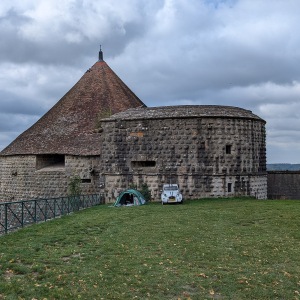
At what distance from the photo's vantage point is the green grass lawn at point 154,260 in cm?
804

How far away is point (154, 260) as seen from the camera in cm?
1043

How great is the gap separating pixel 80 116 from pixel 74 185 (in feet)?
23.0

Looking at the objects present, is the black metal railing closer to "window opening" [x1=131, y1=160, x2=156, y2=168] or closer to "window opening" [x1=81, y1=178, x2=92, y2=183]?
"window opening" [x1=81, y1=178, x2=92, y2=183]

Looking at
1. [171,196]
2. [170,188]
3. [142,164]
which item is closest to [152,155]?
[142,164]

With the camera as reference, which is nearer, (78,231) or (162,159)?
(78,231)

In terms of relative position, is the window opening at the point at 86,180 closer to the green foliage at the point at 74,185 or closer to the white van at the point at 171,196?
the green foliage at the point at 74,185

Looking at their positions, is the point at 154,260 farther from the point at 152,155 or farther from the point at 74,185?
the point at 74,185

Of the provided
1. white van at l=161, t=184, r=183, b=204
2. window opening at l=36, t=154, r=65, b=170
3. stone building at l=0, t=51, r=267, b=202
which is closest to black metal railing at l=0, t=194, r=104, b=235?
stone building at l=0, t=51, r=267, b=202

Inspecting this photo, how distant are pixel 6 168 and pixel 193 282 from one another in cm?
3000

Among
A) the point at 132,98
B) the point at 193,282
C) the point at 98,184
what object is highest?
the point at 132,98

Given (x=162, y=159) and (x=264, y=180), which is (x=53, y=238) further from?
(x=264, y=180)

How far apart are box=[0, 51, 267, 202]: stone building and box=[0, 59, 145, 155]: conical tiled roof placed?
120 mm

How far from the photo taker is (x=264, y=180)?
32375 mm

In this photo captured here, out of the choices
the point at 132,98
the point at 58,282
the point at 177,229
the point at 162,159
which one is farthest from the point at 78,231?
the point at 132,98
